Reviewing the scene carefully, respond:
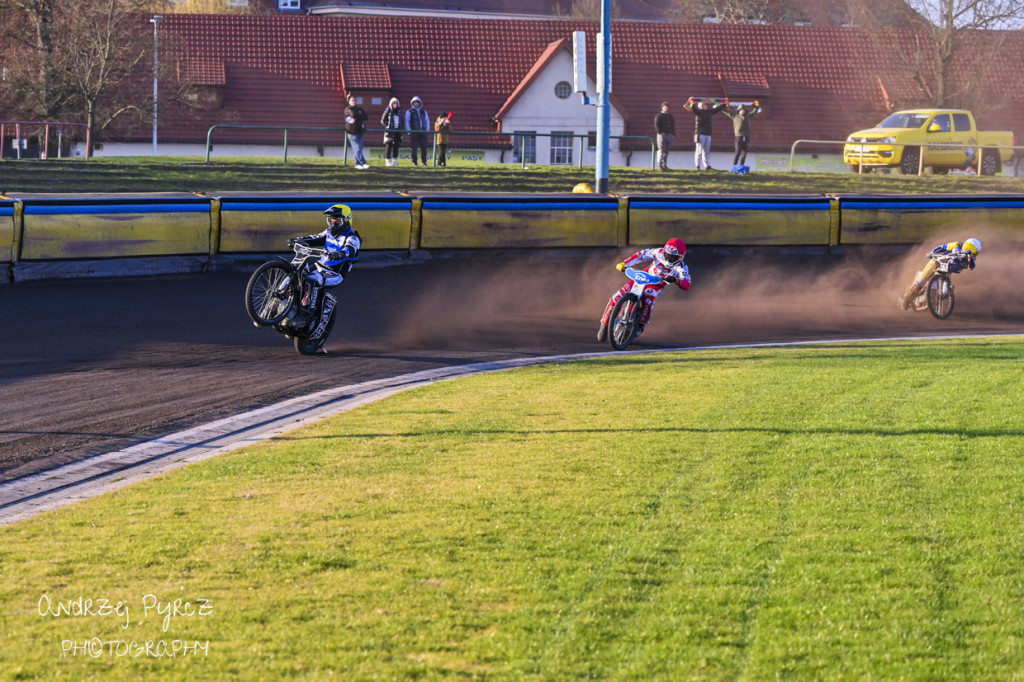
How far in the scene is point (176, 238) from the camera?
19297 millimetres

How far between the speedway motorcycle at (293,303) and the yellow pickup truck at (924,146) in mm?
26268

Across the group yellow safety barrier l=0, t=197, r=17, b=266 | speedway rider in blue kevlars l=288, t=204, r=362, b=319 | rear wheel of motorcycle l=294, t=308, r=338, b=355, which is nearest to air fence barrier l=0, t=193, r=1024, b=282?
yellow safety barrier l=0, t=197, r=17, b=266

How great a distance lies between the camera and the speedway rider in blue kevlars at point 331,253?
14336 mm

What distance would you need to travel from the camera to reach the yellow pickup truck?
1449 inches

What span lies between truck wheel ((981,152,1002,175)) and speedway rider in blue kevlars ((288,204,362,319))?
29.5 meters

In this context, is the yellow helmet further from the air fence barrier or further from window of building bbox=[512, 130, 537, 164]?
window of building bbox=[512, 130, 537, 164]

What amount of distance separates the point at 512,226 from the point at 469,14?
59895 mm

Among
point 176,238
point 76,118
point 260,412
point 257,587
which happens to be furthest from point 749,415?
point 76,118

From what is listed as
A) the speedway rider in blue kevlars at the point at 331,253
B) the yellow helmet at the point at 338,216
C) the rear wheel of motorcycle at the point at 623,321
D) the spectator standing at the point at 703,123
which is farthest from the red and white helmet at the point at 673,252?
the spectator standing at the point at 703,123

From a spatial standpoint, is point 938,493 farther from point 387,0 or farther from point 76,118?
point 387,0

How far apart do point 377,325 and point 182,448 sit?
23.3 ft

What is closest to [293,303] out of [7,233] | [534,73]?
[7,233]

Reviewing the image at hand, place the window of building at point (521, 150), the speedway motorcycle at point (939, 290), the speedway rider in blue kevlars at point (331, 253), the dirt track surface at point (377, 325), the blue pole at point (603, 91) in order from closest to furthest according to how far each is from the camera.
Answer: the dirt track surface at point (377, 325), the speedway rider in blue kevlars at point (331, 253), the speedway motorcycle at point (939, 290), the blue pole at point (603, 91), the window of building at point (521, 150)

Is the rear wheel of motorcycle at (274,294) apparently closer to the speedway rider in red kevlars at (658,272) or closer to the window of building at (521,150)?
the speedway rider in red kevlars at (658,272)
